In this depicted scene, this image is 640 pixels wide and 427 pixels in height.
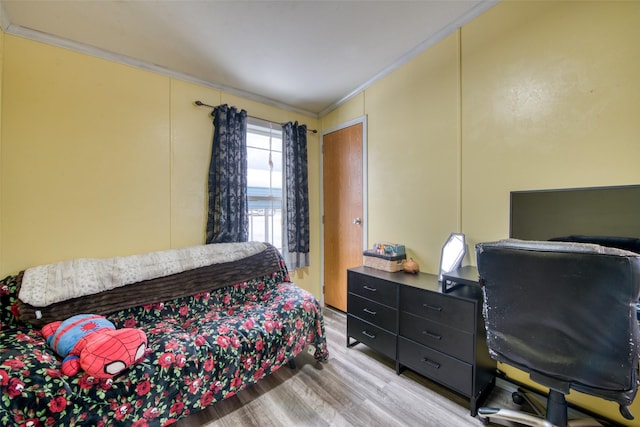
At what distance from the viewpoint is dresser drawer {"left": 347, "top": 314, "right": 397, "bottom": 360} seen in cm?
192

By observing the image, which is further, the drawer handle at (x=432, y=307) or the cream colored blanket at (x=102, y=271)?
the drawer handle at (x=432, y=307)

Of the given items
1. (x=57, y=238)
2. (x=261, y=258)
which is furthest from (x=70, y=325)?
(x=261, y=258)

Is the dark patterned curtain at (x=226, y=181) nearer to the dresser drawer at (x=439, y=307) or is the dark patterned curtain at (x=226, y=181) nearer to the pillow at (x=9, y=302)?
the pillow at (x=9, y=302)

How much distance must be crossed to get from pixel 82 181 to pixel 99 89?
727 millimetres

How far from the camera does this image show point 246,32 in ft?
5.98

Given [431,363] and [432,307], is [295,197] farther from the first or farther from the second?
[431,363]

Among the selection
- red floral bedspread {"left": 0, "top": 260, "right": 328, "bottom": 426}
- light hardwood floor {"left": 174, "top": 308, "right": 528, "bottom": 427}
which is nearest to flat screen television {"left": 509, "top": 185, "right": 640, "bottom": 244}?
light hardwood floor {"left": 174, "top": 308, "right": 528, "bottom": 427}

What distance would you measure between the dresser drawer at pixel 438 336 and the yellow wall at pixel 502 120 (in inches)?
20.7

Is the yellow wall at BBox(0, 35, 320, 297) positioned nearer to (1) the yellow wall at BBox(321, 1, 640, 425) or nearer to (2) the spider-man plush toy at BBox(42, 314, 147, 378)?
A: (2) the spider-man plush toy at BBox(42, 314, 147, 378)

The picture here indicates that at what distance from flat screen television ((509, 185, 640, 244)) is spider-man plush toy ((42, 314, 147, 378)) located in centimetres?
225

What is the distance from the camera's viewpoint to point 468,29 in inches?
71.7

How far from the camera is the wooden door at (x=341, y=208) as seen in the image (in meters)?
2.78

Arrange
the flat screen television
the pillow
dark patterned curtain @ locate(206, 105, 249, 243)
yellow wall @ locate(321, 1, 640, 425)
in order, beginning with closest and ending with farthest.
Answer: the flat screen television → yellow wall @ locate(321, 1, 640, 425) → the pillow → dark patterned curtain @ locate(206, 105, 249, 243)

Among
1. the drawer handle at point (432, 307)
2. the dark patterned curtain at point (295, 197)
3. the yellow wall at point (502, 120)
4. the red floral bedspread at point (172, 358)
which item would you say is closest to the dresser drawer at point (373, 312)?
the drawer handle at point (432, 307)
